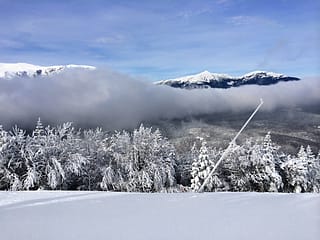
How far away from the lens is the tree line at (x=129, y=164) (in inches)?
957

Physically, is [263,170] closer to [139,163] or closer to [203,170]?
[203,170]

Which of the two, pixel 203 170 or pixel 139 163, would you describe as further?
pixel 139 163

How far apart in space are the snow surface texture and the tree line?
694 inches

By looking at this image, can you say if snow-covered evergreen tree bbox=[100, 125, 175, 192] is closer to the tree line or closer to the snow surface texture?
the tree line

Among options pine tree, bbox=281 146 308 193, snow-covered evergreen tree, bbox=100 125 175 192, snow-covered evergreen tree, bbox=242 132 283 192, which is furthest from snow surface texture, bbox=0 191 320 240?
pine tree, bbox=281 146 308 193

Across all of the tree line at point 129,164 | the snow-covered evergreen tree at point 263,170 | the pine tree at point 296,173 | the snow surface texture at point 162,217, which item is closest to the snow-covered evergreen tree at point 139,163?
the tree line at point 129,164

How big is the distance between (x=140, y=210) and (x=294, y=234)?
8.76 ft

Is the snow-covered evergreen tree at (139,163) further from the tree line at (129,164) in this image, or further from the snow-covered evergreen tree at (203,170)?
the snow-covered evergreen tree at (203,170)

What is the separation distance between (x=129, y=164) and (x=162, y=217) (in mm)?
23312

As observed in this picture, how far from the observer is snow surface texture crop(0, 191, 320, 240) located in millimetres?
4406

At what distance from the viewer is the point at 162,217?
5391 millimetres

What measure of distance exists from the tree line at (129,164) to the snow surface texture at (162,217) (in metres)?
17.6

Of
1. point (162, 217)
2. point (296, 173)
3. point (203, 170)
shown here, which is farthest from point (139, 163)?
point (162, 217)

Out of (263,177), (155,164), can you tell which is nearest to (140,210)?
(155,164)
